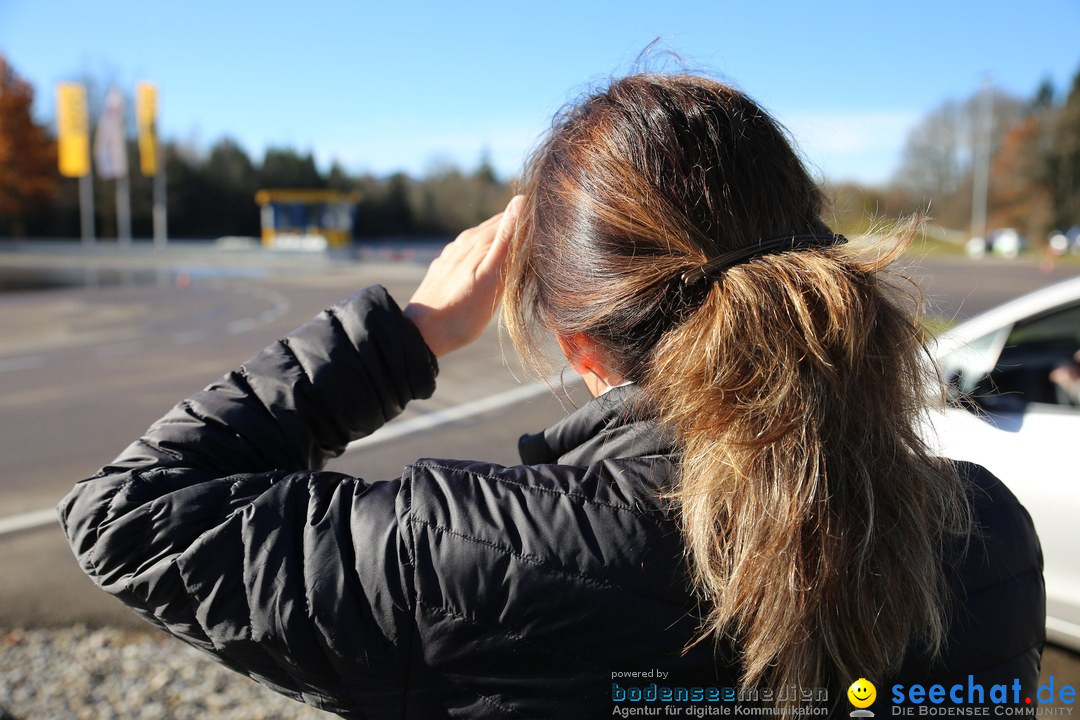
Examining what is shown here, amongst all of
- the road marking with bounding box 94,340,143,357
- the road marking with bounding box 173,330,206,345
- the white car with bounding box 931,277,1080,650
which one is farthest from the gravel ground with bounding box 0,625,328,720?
the road marking with bounding box 173,330,206,345

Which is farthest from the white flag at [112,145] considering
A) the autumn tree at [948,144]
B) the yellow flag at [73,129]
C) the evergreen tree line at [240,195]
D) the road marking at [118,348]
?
the autumn tree at [948,144]

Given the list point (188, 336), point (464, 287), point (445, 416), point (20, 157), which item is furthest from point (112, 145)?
point (464, 287)

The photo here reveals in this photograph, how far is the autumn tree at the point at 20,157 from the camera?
53406mm

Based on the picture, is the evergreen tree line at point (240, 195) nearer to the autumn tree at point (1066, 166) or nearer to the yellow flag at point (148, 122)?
the yellow flag at point (148, 122)

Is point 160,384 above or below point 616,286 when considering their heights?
below

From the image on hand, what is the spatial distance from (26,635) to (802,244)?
12.9ft

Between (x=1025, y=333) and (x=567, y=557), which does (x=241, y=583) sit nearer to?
(x=567, y=557)

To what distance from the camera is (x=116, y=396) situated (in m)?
9.04

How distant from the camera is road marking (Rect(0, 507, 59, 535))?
5.14m

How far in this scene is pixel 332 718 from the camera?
307cm

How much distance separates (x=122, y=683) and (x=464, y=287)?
8.88ft

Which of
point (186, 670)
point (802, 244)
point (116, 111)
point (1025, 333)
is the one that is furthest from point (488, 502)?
point (116, 111)

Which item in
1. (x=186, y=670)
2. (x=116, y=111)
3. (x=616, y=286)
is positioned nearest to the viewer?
(x=616, y=286)

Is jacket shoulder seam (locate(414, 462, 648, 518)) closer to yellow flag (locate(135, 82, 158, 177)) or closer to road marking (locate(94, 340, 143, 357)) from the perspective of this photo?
road marking (locate(94, 340, 143, 357))
